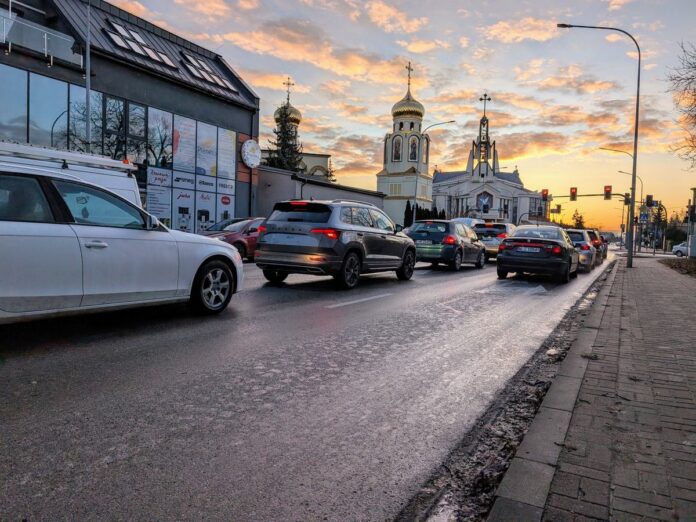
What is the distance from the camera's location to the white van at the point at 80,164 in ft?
26.8

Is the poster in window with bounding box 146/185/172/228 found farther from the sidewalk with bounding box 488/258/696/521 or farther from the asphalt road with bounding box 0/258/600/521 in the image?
the sidewalk with bounding box 488/258/696/521

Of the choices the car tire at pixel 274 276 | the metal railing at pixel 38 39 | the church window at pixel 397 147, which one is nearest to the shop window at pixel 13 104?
the metal railing at pixel 38 39

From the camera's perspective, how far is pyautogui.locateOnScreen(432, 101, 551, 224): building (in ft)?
442

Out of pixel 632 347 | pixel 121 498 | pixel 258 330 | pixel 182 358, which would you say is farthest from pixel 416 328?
pixel 121 498

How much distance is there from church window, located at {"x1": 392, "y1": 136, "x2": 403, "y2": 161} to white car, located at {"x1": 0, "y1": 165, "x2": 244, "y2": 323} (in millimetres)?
86102

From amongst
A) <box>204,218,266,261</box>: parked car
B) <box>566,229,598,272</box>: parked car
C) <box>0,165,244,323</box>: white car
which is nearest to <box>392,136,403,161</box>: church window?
<box>566,229,598,272</box>: parked car

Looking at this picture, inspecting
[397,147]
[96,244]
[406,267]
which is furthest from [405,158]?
[96,244]

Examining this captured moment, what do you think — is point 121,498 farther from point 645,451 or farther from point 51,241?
point 51,241

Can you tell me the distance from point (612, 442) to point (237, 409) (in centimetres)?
252

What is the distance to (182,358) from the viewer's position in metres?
4.97

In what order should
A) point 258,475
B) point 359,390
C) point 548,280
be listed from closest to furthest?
point 258,475, point 359,390, point 548,280

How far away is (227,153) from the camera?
2817cm

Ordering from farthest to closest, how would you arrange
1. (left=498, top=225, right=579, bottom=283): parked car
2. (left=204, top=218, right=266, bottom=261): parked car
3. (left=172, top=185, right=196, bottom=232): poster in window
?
(left=172, top=185, right=196, bottom=232): poster in window, (left=204, top=218, right=266, bottom=261): parked car, (left=498, top=225, right=579, bottom=283): parked car

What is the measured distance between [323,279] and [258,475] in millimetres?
9774
